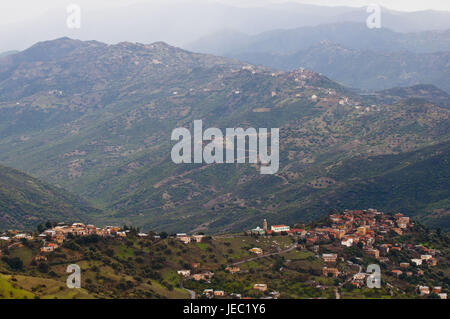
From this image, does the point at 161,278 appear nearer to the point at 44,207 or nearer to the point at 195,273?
the point at 195,273

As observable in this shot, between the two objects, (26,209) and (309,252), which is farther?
(26,209)

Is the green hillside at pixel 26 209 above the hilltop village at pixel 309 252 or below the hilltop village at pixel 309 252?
below

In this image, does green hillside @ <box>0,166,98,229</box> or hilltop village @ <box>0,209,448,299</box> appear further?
green hillside @ <box>0,166,98,229</box>

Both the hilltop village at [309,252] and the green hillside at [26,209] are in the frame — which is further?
the green hillside at [26,209]

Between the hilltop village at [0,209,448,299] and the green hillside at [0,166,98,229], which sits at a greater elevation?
the hilltop village at [0,209,448,299]

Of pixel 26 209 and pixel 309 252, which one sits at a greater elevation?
pixel 309 252
